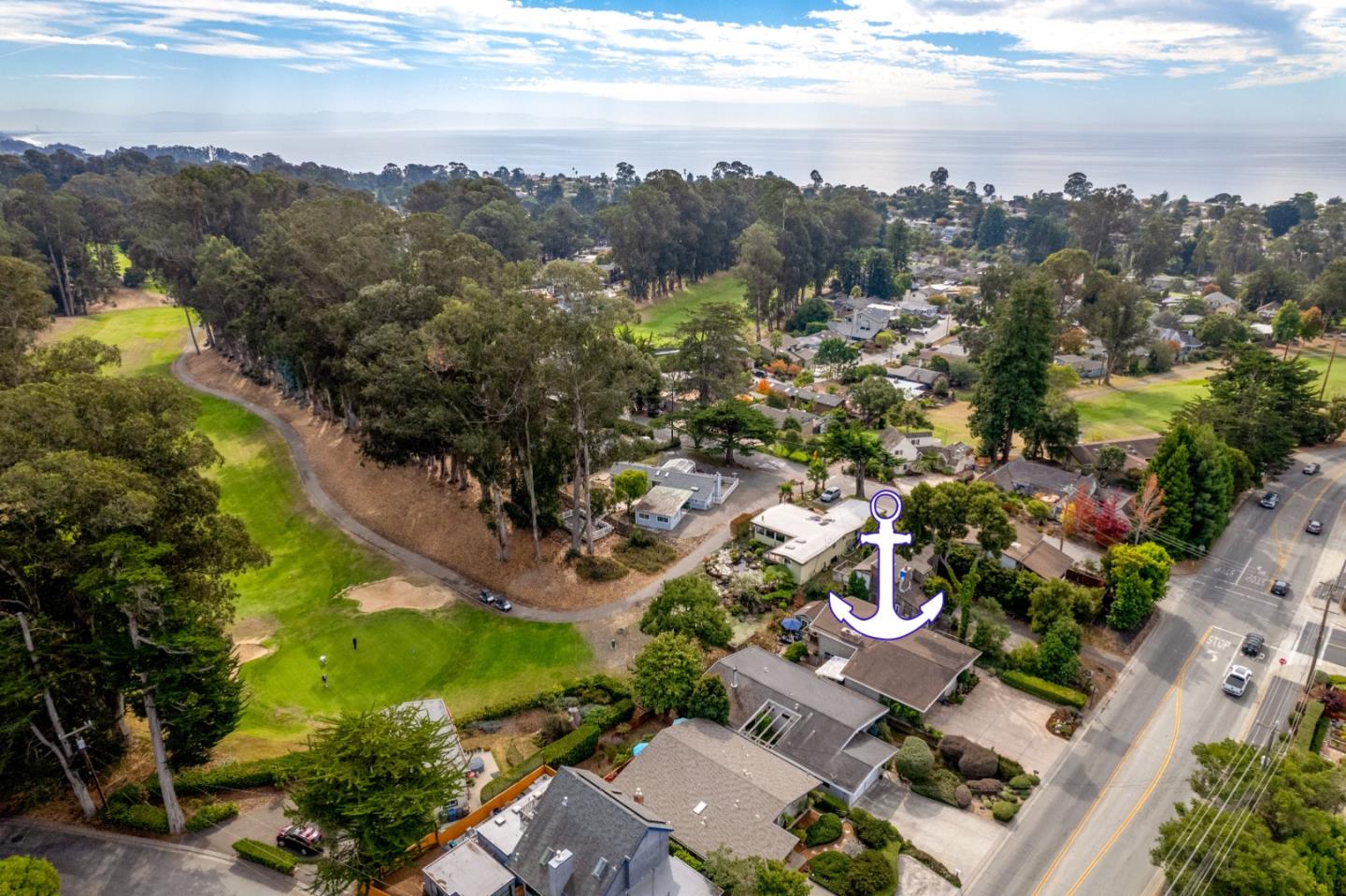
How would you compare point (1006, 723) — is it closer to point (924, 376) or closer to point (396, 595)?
point (396, 595)

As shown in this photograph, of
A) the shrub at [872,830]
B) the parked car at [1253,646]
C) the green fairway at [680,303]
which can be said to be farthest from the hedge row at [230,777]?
the green fairway at [680,303]

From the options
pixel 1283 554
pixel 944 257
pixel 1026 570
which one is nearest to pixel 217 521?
pixel 1026 570

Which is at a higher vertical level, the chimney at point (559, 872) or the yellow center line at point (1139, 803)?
the chimney at point (559, 872)

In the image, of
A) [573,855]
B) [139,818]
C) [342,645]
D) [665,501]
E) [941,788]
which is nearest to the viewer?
[573,855]

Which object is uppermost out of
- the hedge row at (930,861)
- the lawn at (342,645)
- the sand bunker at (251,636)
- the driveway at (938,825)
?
the hedge row at (930,861)

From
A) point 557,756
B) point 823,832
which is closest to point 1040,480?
point 823,832

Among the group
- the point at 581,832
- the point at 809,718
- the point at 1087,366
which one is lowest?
the point at 809,718

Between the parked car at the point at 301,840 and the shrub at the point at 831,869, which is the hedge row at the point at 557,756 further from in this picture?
the shrub at the point at 831,869
